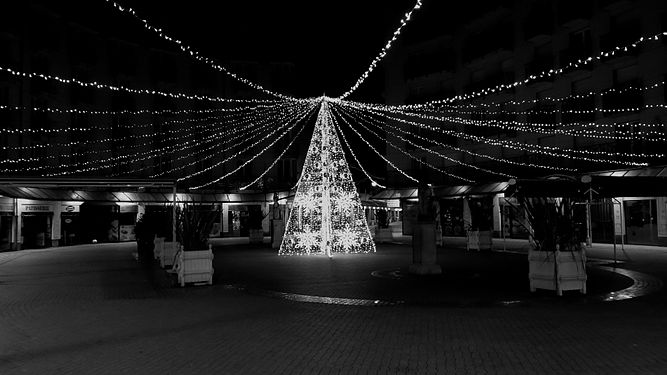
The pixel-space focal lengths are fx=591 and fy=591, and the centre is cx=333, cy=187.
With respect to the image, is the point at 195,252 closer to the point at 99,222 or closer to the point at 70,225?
the point at 70,225

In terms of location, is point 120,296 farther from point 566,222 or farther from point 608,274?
point 608,274

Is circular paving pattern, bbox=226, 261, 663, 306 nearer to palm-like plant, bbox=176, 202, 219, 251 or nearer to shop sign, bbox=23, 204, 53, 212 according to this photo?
palm-like plant, bbox=176, 202, 219, 251

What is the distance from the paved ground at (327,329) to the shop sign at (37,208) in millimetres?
20401

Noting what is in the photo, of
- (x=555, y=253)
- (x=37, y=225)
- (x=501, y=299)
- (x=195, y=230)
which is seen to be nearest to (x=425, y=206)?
(x=555, y=253)

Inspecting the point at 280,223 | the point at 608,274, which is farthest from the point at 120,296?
the point at 280,223

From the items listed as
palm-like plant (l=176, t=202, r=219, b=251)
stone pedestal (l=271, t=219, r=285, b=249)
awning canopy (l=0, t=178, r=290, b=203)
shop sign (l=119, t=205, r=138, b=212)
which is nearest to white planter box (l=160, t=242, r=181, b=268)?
awning canopy (l=0, t=178, r=290, b=203)

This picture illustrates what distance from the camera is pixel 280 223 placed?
92.4ft

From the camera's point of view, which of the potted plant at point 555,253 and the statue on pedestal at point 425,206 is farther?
the statue on pedestal at point 425,206

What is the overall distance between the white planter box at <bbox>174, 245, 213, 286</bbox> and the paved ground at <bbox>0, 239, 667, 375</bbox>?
375 millimetres

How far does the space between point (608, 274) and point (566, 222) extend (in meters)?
4.30

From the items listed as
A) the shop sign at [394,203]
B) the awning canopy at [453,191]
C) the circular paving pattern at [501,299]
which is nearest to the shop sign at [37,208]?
the awning canopy at [453,191]

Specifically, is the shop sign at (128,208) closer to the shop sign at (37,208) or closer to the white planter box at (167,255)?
the shop sign at (37,208)

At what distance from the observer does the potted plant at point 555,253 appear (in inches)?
445

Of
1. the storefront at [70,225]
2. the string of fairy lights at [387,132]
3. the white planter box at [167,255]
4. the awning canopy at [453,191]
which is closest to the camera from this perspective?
the white planter box at [167,255]
